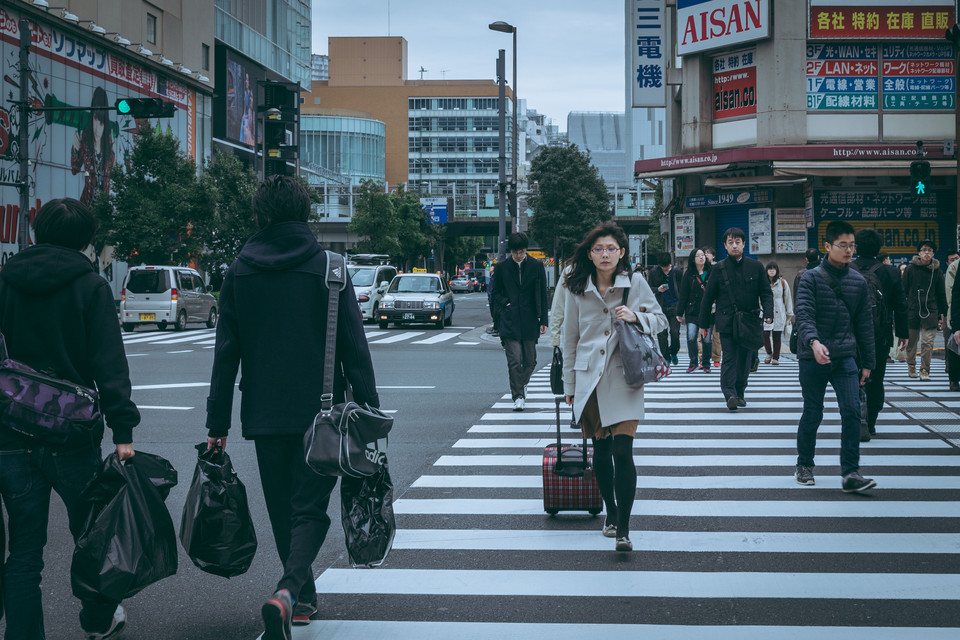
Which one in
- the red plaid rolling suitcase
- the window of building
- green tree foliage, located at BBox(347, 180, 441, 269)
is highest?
the window of building

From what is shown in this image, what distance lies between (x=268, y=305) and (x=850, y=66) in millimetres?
21679

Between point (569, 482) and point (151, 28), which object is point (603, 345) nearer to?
point (569, 482)

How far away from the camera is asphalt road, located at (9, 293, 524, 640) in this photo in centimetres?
436

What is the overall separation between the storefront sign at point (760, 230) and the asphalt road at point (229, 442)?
633 cm

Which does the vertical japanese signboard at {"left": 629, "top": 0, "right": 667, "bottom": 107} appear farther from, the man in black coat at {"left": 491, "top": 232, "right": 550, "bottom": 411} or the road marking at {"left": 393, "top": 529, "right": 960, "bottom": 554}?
the road marking at {"left": 393, "top": 529, "right": 960, "bottom": 554}

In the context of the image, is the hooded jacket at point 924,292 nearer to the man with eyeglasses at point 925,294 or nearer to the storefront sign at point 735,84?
the man with eyeglasses at point 925,294

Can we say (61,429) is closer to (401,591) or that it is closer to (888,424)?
(401,591)

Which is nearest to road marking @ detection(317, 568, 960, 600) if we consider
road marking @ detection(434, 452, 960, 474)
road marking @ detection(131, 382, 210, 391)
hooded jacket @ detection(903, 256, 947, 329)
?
road marking @ detection(434, 452, 960, 474)

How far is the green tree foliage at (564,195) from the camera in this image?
52.5 meters

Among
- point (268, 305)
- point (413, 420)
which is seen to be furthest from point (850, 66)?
point (268, 305)

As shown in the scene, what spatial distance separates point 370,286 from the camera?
3138 centimetres

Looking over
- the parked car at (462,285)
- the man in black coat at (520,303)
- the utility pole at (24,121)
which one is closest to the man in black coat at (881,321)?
the man in black coat at (520,303)

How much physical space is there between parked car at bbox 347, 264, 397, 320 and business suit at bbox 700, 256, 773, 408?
19.7 meters

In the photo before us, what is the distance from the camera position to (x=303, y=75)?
74500 millimetres
